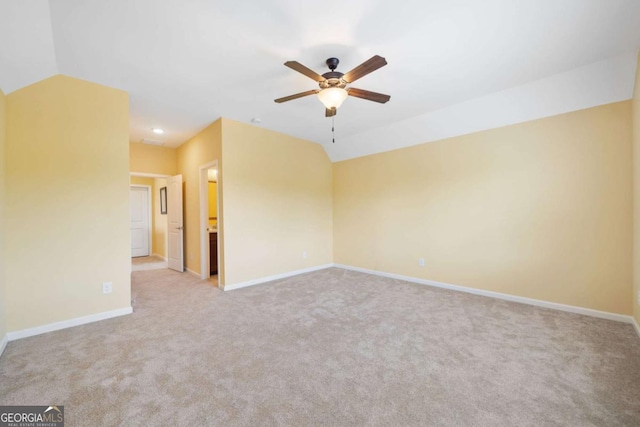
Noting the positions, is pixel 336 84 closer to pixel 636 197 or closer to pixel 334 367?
pixel 334 367

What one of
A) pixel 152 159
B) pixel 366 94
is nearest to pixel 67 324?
pixel 152 159

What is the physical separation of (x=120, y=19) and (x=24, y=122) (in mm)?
1641

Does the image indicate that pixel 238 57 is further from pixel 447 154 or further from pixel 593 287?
pixel 593 287

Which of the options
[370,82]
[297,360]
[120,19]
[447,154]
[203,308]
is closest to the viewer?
[120,19]

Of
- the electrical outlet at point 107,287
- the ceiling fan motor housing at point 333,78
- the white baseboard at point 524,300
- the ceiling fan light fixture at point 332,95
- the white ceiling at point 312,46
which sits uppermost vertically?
the white ceiling at point 312,46

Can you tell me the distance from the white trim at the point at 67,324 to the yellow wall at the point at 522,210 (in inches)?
156

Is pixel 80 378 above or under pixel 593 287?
under

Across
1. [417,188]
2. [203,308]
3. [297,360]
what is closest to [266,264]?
[203,308]

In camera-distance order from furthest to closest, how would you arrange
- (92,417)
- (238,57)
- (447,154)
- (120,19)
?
(447,154), (238,57), (120,19), (92,417)

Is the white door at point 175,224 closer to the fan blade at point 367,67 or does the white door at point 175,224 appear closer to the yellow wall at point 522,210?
the yellow wall at point 522,210

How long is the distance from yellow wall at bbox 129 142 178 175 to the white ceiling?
1904 millimetres

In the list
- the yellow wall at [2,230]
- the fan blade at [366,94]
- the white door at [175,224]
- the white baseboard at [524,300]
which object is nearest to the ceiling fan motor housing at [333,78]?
the fan blade at [366,94]

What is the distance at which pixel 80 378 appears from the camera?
183cm

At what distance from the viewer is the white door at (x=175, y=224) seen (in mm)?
5047
